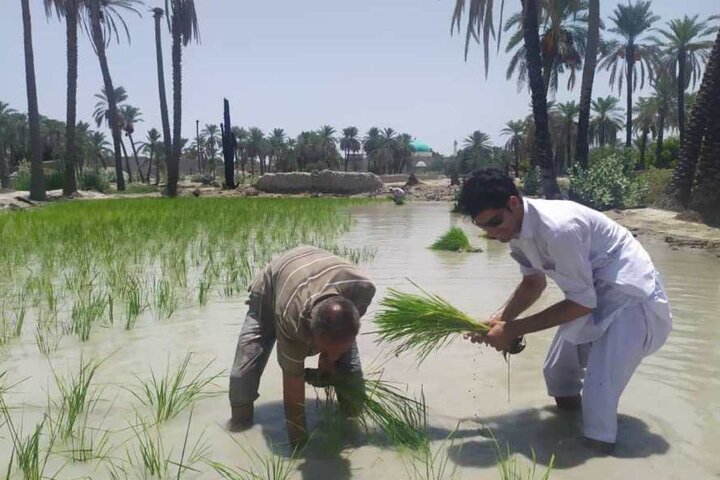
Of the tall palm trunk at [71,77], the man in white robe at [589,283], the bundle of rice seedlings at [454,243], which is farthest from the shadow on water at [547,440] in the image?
the tall palm trunk at [71,77]

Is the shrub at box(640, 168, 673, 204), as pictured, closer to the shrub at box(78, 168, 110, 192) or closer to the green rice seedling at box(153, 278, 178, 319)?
the green rice seedling at box(153, 278, 178, 319)

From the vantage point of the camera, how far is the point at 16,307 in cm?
459

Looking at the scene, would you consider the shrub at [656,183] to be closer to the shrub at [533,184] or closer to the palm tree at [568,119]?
the shrub at [533,184]

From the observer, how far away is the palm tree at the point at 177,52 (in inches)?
968

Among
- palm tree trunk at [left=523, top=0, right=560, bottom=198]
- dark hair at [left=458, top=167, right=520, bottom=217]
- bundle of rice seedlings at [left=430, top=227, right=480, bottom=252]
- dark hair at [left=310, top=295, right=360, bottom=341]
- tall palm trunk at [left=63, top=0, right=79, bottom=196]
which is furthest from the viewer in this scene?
tall palm trunk at [left=63, top=0, right=79, bottom=196]

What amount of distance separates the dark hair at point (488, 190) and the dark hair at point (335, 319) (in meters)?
0.60

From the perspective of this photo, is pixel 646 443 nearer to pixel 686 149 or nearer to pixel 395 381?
pixel 395 381

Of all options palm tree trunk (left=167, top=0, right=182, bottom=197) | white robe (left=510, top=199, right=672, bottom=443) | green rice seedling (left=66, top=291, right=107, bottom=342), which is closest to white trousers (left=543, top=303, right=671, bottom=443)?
white robe (left=510, top=199, right=672, bottom=443)

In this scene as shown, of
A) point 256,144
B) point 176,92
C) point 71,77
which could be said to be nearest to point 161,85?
point 176,92

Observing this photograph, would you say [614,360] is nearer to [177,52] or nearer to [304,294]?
[304,294]

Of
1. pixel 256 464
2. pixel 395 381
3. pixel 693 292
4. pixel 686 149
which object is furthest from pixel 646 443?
pixel 686 149

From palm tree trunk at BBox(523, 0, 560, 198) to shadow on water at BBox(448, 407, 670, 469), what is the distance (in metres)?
12.0

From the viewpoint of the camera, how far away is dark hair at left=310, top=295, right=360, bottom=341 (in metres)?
2.02

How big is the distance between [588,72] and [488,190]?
15.4 meters
